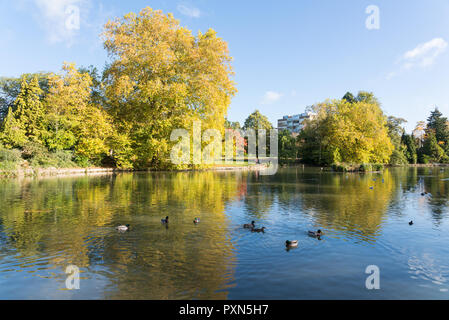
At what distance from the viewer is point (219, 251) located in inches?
383

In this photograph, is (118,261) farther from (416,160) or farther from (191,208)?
(416,160)

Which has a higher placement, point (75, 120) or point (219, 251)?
point (75, 120)

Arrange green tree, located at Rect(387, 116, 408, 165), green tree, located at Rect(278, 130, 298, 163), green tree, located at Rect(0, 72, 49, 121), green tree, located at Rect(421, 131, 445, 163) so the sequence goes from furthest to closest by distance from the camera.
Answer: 1. green tree, located at Rect(421, 131, 445, 163)
2. green tree, located at Rect(278, 130, 298, 163)
3. green tree, located at Rect(387, 116, 408, 165)
4. green tree, located at Rect(0, 72, 49, 121)

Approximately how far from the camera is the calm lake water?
715 centimetres

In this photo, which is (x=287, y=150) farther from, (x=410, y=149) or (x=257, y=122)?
(x=410, y=149)

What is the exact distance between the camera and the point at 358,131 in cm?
5769

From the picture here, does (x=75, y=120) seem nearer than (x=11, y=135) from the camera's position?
No

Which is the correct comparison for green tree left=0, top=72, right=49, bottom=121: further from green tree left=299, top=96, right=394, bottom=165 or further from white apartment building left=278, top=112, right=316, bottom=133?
white apartment building left=278, top=112, right=316, bottom=133

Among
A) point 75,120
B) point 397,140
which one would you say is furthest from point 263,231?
point 397,140
